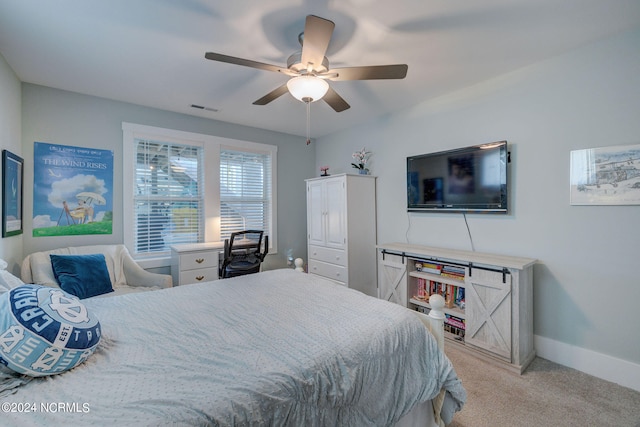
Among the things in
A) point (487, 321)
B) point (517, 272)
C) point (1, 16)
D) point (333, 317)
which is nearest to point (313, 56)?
point (333, 317)

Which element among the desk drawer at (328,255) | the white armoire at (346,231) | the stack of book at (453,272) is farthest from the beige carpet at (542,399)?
the desk drawer at (328,255)

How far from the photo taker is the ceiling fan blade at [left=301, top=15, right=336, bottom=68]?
1.48 meters

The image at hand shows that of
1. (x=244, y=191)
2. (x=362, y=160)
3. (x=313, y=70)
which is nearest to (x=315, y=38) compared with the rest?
(x=313, y=70)

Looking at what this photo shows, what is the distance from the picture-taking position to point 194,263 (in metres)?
3.31

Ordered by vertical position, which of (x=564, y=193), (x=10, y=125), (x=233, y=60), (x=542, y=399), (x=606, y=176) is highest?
(x=233, y=60)

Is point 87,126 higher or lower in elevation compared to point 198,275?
higher

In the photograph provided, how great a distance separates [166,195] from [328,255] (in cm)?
231

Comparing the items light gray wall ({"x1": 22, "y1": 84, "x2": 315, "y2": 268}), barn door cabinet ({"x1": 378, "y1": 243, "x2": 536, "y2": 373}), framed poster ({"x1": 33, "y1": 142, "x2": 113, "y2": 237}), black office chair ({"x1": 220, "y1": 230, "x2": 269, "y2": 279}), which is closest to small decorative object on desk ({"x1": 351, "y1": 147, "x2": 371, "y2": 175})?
barn door cabinet ({"x1": 378, "y1": 243, "x2": 536, "y2": 373})

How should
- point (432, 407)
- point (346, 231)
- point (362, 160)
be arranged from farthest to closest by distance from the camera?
point (362, 160) < point (346, 231) < point (432, 407)

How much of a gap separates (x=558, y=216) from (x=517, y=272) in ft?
2.14

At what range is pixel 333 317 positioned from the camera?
60.6 inches

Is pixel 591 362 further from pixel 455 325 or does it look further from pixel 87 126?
pixel 87 126

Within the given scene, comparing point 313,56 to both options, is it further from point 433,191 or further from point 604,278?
point 604,278

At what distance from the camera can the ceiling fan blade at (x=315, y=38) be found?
148 centimetres
